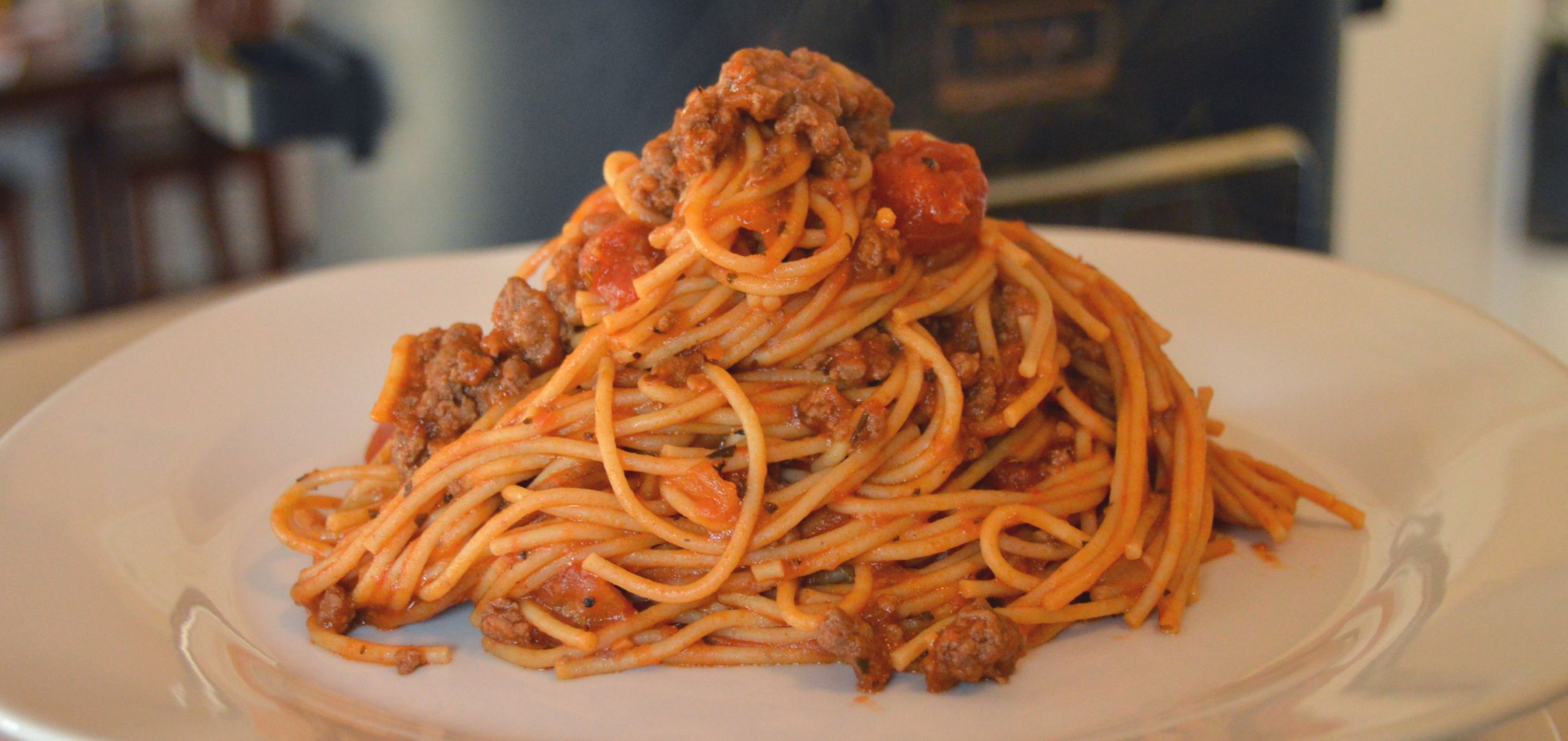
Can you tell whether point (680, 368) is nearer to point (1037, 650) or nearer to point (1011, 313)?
point (1011, 313)

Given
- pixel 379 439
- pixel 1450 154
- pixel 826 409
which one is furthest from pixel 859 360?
pixel 1450 154

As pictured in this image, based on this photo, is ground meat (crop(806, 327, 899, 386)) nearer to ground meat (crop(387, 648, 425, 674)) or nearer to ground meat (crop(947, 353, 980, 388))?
ground meat (crop(947, 353, 980, 388))

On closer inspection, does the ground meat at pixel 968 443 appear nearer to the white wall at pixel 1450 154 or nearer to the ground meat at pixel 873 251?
the ground meat at pixel 873 251

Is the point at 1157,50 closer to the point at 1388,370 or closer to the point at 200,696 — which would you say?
the point at 1388,370

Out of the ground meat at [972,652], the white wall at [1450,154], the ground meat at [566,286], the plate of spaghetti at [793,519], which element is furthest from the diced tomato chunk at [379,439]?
the white wall at [1450,154]

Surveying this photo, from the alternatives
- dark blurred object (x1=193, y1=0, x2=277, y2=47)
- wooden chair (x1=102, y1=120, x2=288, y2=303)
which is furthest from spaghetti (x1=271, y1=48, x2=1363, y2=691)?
dark blurred object (x1=193, y1=0, x2=277, y2=47)

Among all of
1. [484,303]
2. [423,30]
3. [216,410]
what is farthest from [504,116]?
[216,410]
